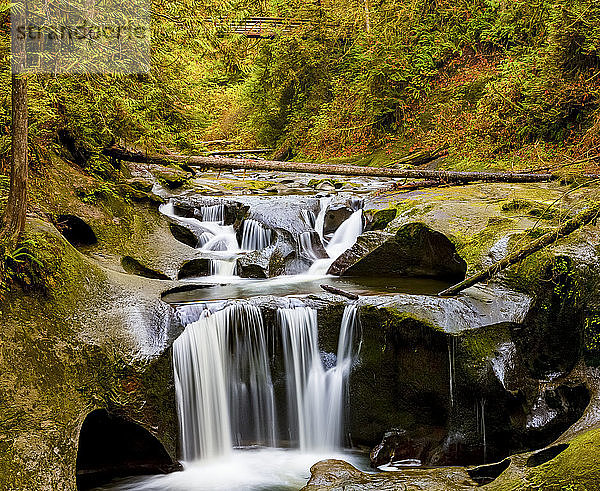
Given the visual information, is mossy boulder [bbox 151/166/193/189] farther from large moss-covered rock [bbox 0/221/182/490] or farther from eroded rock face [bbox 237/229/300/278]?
large moss-covered rock [bbox 0/221/182/490]

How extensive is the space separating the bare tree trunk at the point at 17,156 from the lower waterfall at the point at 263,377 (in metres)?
2.11

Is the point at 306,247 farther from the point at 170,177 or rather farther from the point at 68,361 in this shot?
the point at 68,361

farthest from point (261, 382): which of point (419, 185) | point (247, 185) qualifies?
point (247, 185)

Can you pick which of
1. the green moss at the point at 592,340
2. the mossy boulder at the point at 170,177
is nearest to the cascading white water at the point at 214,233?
the mossy boulder at the point at 170,177

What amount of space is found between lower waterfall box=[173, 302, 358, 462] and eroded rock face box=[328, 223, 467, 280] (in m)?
2.30

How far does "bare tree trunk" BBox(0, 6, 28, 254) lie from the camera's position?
495 centimetres

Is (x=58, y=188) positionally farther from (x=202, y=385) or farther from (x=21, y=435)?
(x=21, y=435)

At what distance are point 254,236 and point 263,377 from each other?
4.16 m

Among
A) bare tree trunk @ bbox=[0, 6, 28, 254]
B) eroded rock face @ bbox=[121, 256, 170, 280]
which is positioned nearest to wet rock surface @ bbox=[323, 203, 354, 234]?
eroded rock face @ bbox=[121, 256, 170, 280]

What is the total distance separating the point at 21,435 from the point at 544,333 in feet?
17.3

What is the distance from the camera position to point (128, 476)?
563 centimetres

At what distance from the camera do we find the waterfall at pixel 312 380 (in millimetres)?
6277

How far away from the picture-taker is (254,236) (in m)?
10.1

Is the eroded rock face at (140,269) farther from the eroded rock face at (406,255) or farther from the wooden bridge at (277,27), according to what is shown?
the wooden bridge at (277,27)
